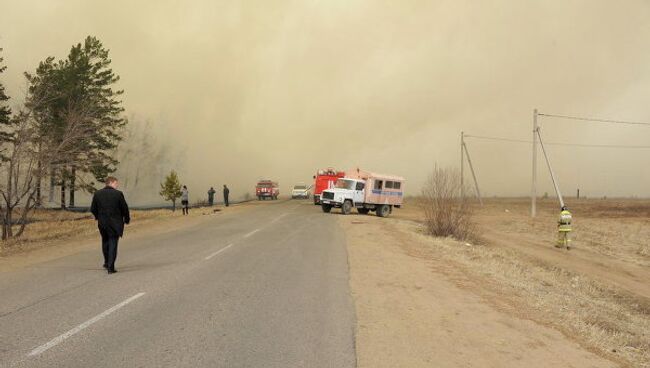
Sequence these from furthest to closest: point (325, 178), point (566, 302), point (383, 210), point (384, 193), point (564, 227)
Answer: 1. point (325, 178)
2. point (383, 210)
3. point (384, 193)
4. point (564, 227)
5. point (566, 302)

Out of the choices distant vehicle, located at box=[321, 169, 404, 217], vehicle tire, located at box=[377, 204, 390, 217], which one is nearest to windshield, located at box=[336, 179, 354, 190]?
distant vehicle, located at box=[321, 169, 404, 217]

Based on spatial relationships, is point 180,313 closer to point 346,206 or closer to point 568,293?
point 568,293

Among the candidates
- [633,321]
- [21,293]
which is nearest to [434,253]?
[633,321]

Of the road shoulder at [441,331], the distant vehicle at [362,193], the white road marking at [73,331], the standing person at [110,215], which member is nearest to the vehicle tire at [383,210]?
the distant vehicle at [362,193]

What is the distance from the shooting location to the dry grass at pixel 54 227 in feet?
62.1

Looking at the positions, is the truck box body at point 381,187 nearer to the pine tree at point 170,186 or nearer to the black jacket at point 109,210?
the black jacket at point 109,210

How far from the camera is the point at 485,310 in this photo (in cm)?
855

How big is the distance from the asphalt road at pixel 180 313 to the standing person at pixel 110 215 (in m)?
0.55

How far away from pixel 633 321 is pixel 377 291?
7698mm

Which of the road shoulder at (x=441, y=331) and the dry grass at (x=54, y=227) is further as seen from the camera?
the dry grass at (x=54, y=227)

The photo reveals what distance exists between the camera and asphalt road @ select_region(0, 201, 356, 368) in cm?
525

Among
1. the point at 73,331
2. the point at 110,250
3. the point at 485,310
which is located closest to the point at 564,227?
the point at 485,310

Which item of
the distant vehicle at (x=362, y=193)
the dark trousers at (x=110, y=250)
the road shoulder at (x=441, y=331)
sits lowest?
the road shoulder at (x=441, y=331)

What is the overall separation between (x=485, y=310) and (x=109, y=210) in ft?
24.8
